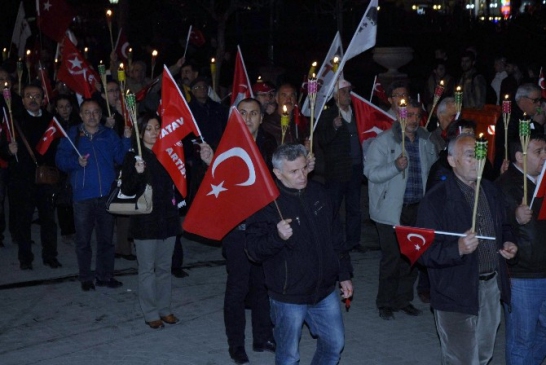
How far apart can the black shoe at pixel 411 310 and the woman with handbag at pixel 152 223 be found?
2.19 metres

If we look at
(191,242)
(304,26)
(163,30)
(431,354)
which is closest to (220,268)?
(191,242)

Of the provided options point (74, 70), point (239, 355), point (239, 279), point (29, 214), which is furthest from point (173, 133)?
point (74, 70)

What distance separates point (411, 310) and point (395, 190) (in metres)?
1.16

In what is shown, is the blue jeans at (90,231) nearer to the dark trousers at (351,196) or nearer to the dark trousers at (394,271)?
the dark trousers at (351,196)

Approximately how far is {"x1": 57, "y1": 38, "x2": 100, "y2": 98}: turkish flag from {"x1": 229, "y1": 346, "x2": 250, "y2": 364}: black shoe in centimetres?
551

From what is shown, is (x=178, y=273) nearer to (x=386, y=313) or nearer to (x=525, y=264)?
(x=386, y=313)

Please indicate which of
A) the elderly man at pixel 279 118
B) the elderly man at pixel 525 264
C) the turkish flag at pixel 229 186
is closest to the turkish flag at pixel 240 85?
the elderly man at pixel 279 118

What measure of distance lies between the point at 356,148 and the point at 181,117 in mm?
3212

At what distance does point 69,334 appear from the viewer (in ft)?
27.2

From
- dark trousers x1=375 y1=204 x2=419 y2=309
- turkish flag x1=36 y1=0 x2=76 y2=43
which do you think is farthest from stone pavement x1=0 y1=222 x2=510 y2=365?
turkish flag x1=36 y1=0 x2=76 y2=43

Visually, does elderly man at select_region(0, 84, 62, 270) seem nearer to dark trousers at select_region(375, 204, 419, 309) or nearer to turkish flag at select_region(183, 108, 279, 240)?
dark trousers at select_region(375, 204, 419, 309)

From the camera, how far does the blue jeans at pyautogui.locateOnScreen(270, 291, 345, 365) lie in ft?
20.6

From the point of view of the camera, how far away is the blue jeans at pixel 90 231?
9.50m

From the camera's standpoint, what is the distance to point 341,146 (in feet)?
34.3
